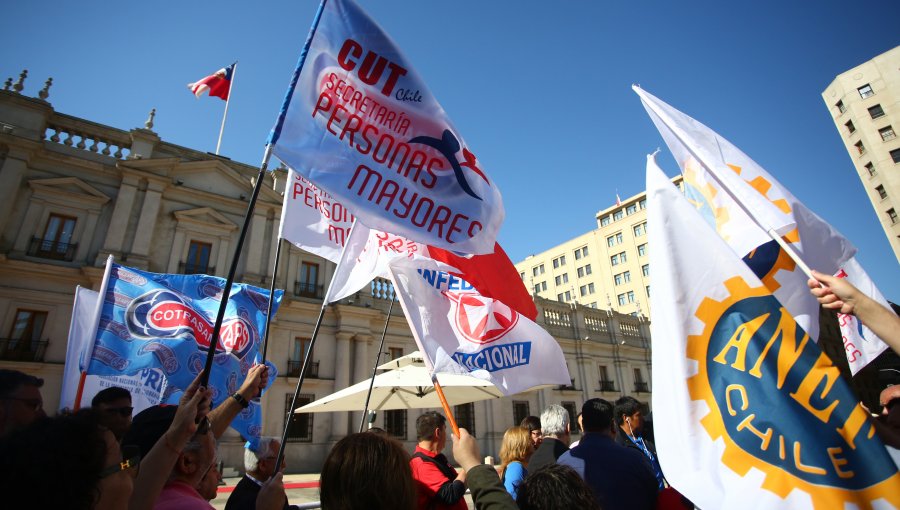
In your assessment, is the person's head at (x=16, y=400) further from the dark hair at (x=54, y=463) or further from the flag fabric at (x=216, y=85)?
the flag fabric at (x=216, y=85)

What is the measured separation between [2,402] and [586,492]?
329 centimetres

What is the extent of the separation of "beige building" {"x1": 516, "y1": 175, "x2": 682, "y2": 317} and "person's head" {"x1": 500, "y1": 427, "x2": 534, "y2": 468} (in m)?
43.8

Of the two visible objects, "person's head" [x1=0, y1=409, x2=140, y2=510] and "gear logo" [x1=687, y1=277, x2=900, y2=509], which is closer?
"person's head" [x1=0, y1=409, x2=140, y2=510]

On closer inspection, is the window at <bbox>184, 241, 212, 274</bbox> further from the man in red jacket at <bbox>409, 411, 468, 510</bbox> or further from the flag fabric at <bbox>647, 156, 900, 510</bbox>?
the flag fabric at <bbox>647, 156, 900, 510</bbox>

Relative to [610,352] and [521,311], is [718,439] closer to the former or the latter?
[521,311]

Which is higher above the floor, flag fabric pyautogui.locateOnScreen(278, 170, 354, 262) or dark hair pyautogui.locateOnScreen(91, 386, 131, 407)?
flag fabric pyautogui.locateOnScreen(278, 170, 354, 262)

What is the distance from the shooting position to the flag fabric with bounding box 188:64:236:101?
1474cm

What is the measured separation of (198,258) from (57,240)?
437 cm

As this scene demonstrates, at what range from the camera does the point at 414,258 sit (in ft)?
14.8

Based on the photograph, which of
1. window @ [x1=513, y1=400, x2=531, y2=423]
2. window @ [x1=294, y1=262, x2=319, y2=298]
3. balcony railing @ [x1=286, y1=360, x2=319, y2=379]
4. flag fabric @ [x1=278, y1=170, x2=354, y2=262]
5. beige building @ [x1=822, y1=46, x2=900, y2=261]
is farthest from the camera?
beige building @ [x1=822, y1=46, x2=900, y2=261]

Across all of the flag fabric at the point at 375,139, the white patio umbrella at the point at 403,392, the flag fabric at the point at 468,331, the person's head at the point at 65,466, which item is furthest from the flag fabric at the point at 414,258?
the white patio umbrella at the point at 403,392

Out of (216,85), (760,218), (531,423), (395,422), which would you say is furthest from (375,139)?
(395,422)

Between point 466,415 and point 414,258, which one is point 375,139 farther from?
point 466,415

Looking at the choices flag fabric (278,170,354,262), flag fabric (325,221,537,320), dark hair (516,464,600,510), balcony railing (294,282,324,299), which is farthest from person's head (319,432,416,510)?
balcony railing (294,282,324,299)
